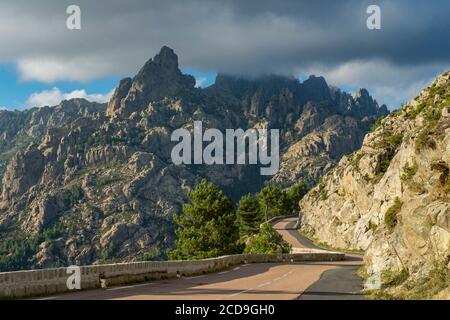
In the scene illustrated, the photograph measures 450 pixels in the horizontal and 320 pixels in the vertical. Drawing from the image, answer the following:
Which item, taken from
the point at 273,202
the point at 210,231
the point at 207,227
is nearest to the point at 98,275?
the point at 207,227

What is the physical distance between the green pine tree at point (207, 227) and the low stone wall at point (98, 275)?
3124cm

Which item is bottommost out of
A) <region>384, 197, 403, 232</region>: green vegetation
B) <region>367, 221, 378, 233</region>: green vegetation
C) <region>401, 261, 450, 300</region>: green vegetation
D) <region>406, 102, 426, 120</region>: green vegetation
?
<region>367, 221, 378, 233</region>: green vegetation

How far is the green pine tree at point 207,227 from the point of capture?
71625 millimetres

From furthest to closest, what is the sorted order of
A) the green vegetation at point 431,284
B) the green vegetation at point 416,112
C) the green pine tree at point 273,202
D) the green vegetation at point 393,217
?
the green pine tree at point 273,202
the green vegetation at point 416,112
the green vegetation at point 393,217
the green vegetation at point 431,284

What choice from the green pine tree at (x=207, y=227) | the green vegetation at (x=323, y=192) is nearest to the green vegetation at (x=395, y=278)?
the green pine tree at (x=207, y=227)

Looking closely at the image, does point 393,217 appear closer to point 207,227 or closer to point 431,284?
point 431,284

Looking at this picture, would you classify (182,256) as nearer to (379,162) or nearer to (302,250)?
(302,250)

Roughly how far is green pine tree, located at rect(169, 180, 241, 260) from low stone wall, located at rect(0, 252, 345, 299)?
31.2 metres

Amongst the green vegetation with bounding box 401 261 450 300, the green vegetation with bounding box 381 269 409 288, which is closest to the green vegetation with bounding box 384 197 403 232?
the green vegetation with bounding box 381 269 409 288

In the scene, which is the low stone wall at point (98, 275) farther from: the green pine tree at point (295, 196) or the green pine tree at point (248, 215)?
the green pine tree at point (295, 196)

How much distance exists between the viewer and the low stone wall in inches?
750

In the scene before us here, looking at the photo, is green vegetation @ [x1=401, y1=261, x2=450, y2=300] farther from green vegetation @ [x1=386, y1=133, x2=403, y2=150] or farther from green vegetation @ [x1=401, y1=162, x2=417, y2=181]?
green vegetation @ [x1=386, y1=133, x2=403, y2=150]

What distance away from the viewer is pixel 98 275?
78.5 feet

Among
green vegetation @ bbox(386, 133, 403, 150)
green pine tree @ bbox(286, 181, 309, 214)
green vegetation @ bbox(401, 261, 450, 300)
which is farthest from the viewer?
green pine tree @ bbox(286, 181, 309, 214)
